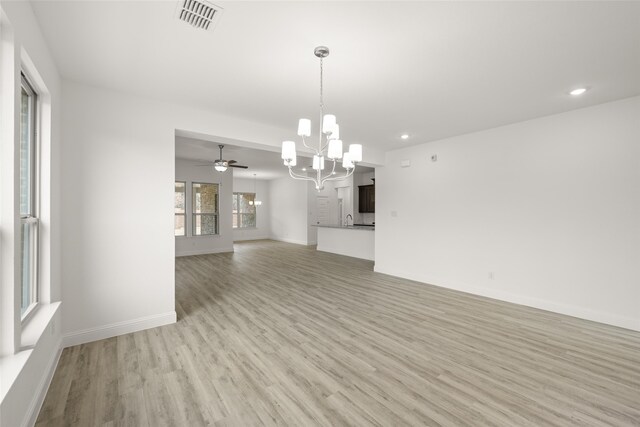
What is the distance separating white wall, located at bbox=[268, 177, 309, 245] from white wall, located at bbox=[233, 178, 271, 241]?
0.69 ft

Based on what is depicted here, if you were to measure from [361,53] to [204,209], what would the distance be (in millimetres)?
7740

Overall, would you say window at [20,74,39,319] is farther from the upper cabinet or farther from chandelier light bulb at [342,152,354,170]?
the upper cabinet

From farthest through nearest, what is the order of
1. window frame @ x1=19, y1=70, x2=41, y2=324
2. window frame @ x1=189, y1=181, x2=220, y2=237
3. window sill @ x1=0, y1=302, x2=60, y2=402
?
window frame @ x1=189, y1=181, x2=220, y2=237 → window frame @ x1=19, y1=70, x2=41, y2=324 → window sill @ x1=0, y1=302, x2=60, y2=402

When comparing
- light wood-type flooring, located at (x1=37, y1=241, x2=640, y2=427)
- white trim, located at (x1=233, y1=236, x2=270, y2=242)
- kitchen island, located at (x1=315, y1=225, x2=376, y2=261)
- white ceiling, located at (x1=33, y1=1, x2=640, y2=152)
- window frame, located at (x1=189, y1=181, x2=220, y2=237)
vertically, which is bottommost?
light wood-type flooring, located at (x1=37, y1=241, x2=640, y2=427)

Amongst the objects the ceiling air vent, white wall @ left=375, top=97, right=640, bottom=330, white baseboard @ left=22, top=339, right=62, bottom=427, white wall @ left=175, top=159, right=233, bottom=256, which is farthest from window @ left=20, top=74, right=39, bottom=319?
white wall @ left=175, top=159, right=233, bottom=256

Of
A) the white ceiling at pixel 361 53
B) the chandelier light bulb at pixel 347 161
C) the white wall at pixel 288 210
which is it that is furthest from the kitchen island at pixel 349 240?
the chandelier light bulb at pixel 347 161

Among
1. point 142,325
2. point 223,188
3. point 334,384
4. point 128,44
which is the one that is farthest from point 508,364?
point 223,188

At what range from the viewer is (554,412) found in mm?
1891

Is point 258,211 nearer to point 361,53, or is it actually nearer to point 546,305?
point 546,305

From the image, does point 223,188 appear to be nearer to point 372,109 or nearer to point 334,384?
point 372,109

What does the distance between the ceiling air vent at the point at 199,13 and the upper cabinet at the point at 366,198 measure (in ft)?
27.9

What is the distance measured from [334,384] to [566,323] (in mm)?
3186

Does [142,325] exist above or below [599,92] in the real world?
below

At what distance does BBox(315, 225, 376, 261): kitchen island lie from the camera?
776cm
